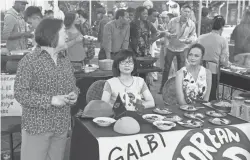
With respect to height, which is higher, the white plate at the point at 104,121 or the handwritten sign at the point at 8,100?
the white plate at the point at 104,121

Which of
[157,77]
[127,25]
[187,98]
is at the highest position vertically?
[127,25]

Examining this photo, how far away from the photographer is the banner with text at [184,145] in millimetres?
2205

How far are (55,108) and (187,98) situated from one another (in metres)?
1.55

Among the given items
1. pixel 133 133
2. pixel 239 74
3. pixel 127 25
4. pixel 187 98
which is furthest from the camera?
pixel 127 25

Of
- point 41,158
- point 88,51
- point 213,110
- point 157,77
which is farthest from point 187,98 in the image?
point 157,77

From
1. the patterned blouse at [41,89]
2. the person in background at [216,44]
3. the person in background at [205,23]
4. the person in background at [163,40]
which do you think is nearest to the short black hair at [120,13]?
the person in background at [163,40]

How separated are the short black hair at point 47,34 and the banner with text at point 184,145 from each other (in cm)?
69

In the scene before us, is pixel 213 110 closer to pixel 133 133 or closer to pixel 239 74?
pixel 133 133

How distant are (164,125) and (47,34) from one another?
3.17 feet

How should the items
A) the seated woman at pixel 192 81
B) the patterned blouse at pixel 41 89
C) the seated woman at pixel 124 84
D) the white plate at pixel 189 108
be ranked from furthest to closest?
the seated woman at pixel 192 81 < the seated woman at pixel 124 84 < the white plate at pixel 189 108 < the patterned blouse at pixel 41 89

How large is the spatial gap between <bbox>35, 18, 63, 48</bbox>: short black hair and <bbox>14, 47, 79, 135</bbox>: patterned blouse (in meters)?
0.06

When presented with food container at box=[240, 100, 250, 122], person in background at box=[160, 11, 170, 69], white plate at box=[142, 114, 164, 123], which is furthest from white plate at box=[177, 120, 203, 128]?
person in background at box=[160, 11, 170, 69]

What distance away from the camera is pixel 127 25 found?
18.4ft

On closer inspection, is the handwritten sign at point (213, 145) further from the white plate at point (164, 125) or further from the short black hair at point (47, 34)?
the short black hair at point (47, 34)
